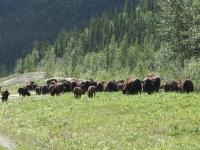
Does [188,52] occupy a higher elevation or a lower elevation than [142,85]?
higher

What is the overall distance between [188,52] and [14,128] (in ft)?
101

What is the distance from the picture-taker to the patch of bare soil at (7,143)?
1895 centimetres

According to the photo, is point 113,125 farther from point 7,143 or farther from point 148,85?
point 148,85

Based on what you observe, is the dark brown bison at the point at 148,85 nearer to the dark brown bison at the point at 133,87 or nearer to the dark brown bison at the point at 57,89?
the dark brown bison at the point at 133,87

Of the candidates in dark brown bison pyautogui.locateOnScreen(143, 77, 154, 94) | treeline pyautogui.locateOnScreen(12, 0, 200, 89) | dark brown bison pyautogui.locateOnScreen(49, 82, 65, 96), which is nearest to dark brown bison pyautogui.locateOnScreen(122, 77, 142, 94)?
dark brown bison pyautogui.locateOnScreen(143, 77, 154, 94)

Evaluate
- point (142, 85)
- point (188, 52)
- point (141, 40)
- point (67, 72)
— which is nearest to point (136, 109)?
point (142, 85)

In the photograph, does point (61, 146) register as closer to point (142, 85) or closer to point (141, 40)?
point (142, 85)

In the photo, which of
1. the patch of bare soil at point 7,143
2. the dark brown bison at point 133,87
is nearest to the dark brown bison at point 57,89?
the dark brown bison at point 133,87

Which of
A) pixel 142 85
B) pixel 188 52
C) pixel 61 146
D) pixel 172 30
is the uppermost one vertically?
pixel 172 30

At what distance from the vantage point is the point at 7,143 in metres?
20.0

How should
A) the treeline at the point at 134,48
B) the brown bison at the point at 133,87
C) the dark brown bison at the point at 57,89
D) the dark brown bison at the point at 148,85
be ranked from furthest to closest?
the treeline at the point at 134,48, the dark brown bison at the point at 57,89, the brown bison at the point at 133,87, the dark brown bison at the point at 148,85

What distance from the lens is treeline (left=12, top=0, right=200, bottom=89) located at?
47.0m

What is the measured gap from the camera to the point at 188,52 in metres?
47.7

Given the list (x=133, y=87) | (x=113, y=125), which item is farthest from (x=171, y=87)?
(x=113, y=125)
